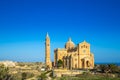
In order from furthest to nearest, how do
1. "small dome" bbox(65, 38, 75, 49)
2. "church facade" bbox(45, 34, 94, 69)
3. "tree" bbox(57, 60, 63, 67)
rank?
"small dome" bbox(65, 38, 75, 49), "tree" bbox(57, 60, 63, 67), "church facade" bbox(45, 34, 94, 69)

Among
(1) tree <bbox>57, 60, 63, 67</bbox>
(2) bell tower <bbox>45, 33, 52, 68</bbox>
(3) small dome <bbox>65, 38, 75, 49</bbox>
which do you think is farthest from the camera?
(3) small dome <bbox>65, 38, 75, 49</bbox>

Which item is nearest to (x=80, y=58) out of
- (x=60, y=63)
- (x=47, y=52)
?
(x=60, y=63)

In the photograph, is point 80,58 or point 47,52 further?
point 47,52

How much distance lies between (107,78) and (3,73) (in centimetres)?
2158

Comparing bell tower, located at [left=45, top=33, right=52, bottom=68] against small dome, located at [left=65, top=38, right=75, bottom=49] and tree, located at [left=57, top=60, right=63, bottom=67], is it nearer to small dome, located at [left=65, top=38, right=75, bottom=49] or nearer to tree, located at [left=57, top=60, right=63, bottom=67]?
tree, located at [left=57, top=60, right=63, bottom=67]

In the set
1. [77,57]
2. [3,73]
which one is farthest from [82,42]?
[3,73]

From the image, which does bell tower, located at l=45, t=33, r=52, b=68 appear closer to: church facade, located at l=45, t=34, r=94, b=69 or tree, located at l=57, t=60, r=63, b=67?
tree, located at l=57, t=60, r=63, b=67

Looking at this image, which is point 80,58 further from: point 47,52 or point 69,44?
point 47,52

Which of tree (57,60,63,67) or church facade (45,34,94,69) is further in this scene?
tree (57,60,63,67)

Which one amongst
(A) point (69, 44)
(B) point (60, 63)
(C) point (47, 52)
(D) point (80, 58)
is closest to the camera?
(D) point (80, 58)

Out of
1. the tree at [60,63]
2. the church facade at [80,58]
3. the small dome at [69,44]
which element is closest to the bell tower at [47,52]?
the tree at [60,63]

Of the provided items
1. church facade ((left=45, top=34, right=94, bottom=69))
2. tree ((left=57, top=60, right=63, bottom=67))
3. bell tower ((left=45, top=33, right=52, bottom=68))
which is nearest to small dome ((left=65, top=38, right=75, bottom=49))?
church facade ((left=45, top=34, right=94, bottom=69))

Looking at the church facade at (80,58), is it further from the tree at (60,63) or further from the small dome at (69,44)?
the small dome at (69,44)

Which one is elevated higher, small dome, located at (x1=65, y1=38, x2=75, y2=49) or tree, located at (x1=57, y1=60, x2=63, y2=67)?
small dome, located at (x1=65, y1=38, x2=75, y2=49)
